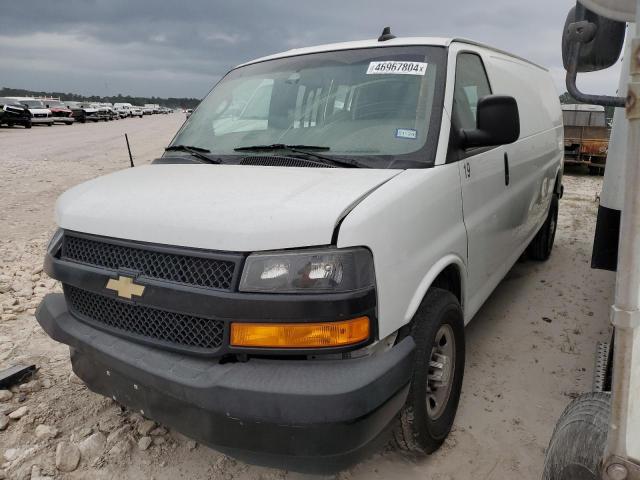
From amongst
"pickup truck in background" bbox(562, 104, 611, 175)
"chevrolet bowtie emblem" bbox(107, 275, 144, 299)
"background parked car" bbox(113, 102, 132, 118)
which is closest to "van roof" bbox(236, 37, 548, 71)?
"chevrolet bowtie emblem" bbox(107, 275, 144, 299)

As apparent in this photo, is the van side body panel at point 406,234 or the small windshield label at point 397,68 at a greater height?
the small windshield label at point 397,68

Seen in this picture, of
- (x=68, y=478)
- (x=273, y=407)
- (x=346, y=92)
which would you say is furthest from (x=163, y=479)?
(x=346, y=92)

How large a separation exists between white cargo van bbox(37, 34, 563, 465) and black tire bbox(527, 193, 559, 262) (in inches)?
108

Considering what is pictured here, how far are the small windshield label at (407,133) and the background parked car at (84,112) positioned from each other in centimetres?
4101

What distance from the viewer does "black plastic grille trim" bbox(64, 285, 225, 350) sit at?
2.02 m

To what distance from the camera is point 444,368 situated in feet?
8.66

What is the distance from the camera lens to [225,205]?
→ 206 cm

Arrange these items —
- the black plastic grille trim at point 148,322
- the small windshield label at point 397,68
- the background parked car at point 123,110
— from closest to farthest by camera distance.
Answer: the black plastic grille trim at point 148,322 < the small windshield label at point 397,68 < the background parked car at point 123,110

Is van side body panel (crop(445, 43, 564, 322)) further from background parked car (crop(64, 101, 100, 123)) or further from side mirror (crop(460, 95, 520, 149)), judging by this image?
background parked car (crop(64, 101, 100, 123))

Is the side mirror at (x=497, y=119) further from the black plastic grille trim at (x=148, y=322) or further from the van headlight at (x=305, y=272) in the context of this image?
the black plastic grille trim at (x=148, y=322)

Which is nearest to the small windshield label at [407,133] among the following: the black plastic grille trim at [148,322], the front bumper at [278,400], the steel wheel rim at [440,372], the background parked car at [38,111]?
the steel wheel rim at [440,372]

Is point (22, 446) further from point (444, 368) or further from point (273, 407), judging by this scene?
point (444, 368)

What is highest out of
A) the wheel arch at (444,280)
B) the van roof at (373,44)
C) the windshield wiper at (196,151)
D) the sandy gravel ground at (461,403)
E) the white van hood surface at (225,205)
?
the van roof at (373,44)

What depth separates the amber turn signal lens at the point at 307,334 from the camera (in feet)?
6.16
